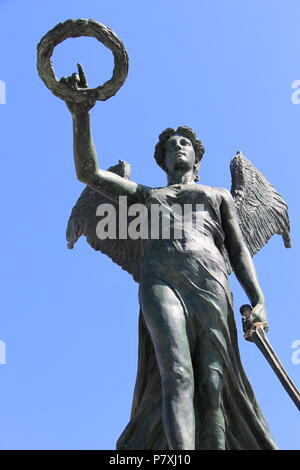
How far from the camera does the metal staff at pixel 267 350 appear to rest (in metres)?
7.79

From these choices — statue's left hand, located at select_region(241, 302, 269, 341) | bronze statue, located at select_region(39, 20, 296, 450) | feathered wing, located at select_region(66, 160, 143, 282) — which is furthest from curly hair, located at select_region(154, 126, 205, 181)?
statue's left hand, located at select_region(241, 302, 269, 341)

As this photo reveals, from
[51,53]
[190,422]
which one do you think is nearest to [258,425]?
[190,422]

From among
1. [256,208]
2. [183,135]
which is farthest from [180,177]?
[256,208]

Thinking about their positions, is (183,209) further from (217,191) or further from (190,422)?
(190,422)

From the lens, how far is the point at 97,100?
28.9 ft

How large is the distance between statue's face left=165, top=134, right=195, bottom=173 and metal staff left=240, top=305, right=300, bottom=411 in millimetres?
1849

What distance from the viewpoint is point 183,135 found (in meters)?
9.65

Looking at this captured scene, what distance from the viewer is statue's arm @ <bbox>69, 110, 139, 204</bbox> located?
28.6ft

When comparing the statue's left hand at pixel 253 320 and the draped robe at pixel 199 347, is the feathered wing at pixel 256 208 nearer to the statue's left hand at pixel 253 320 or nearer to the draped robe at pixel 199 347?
the draped robe at pixel 199 347

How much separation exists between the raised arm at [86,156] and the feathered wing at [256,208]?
210 cm

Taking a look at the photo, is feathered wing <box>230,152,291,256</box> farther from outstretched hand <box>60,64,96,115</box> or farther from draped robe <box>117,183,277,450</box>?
outstretched hand <box>60,64,96,115</box>
